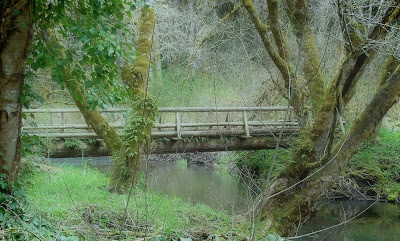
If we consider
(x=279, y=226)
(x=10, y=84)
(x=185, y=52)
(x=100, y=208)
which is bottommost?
(x=279, y=226)

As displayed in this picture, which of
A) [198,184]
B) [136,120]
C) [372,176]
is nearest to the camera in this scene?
[136,120]

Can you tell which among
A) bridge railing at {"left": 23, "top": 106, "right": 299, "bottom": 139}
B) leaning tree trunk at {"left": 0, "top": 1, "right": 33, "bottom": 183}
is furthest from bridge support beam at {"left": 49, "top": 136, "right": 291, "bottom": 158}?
leaning tree trunk at {"left": 0, "top": 1, "right": 33, "bottom": 183}

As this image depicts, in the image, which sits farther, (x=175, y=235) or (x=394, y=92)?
(x=394, y=92)

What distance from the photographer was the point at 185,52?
20.5 metres

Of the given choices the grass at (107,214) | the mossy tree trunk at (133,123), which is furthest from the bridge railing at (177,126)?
the grass at (107,214)

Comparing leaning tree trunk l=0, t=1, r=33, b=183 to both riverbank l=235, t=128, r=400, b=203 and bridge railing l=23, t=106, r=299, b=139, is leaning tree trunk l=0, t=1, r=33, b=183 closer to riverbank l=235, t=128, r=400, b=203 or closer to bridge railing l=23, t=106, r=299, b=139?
bridge railing l=23, t=106, r=299, b=139

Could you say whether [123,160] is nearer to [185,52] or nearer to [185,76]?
[185,76]

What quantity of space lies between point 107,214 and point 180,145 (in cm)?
576

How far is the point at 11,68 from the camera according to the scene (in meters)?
4.11

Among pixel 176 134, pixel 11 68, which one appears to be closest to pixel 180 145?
pixel 176 134

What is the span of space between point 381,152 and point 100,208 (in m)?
9.63

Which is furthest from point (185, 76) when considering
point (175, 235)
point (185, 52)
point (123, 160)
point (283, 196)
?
point (175, 235)

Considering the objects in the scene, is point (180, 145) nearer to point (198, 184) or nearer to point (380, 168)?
point (198, 184)

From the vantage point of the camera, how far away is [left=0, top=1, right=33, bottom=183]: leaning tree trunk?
4.07 metres
